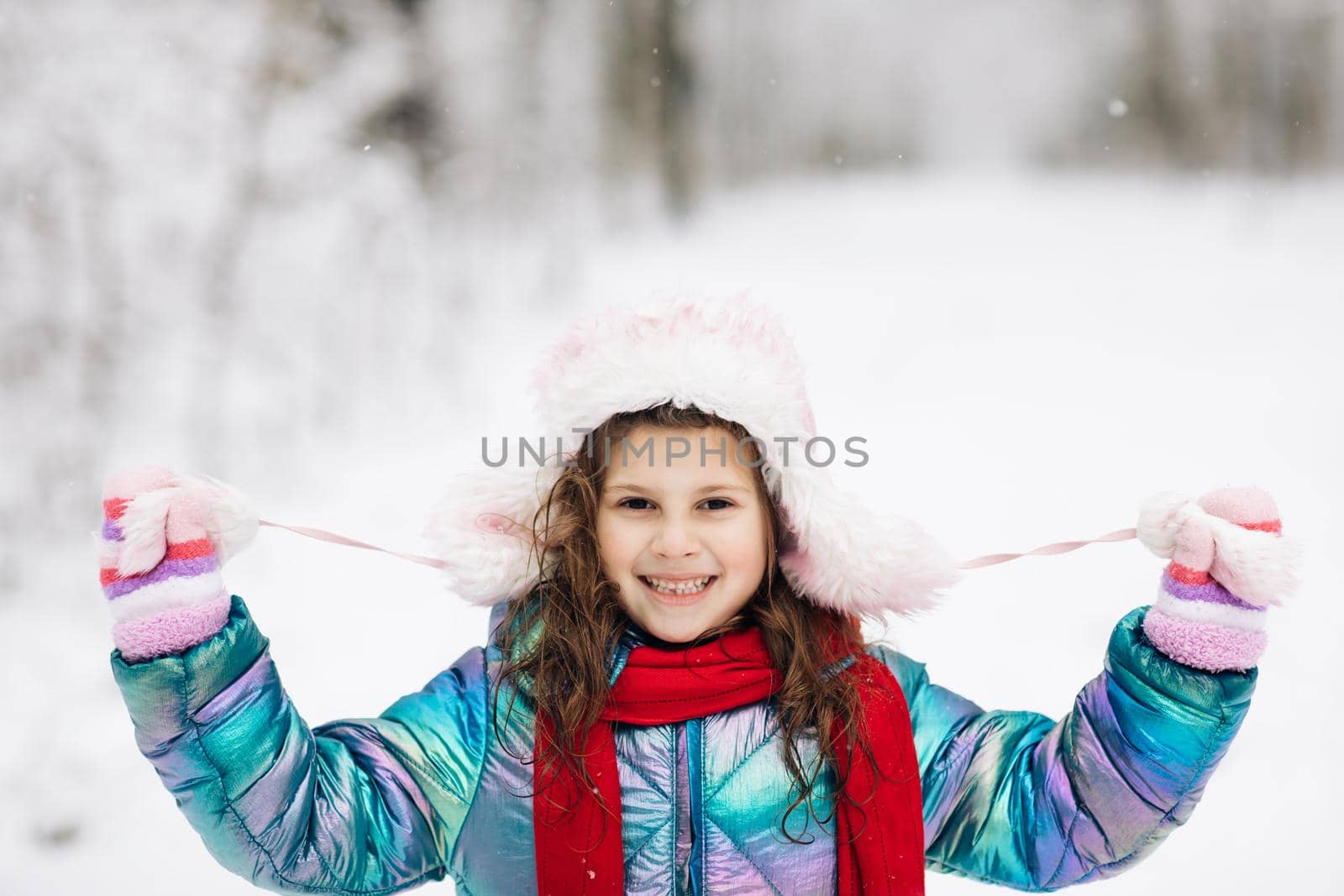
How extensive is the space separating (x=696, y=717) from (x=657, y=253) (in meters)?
2.75

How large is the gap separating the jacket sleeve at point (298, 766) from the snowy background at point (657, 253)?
5.03ft

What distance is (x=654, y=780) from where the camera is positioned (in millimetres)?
1117

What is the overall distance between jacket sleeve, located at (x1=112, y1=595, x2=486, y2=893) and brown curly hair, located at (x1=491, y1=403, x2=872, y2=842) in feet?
0.27

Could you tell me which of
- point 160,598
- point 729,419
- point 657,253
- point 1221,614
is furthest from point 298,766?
point 657,253

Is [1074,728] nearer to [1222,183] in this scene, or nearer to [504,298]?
[504,298]

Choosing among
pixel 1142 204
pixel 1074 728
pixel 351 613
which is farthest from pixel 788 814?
pixel 1142 204

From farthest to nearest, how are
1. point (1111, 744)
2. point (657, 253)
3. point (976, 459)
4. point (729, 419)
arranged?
1. point (657, 253)
2. point (976, 459)
3. point (729, 419)
4. point (1111, 744)

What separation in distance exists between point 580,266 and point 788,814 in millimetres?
2794

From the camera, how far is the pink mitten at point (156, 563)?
3.09ft

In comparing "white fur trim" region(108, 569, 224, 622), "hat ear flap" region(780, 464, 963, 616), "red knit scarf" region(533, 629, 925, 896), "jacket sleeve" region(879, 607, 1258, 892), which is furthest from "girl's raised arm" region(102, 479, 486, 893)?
"jacket sleeve" region(879, 607, 1258, 892)

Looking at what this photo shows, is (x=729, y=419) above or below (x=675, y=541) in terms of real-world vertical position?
above

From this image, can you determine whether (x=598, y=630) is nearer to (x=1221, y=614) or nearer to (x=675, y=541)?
(x=675, y=541)

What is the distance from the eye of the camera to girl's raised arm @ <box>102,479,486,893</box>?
958mm

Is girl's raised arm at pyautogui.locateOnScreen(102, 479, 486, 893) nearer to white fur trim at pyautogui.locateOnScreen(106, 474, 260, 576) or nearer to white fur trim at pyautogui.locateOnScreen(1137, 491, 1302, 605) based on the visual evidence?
white fur trim at pyautogui.locateOnScreen(106, 474, 260, 576)
